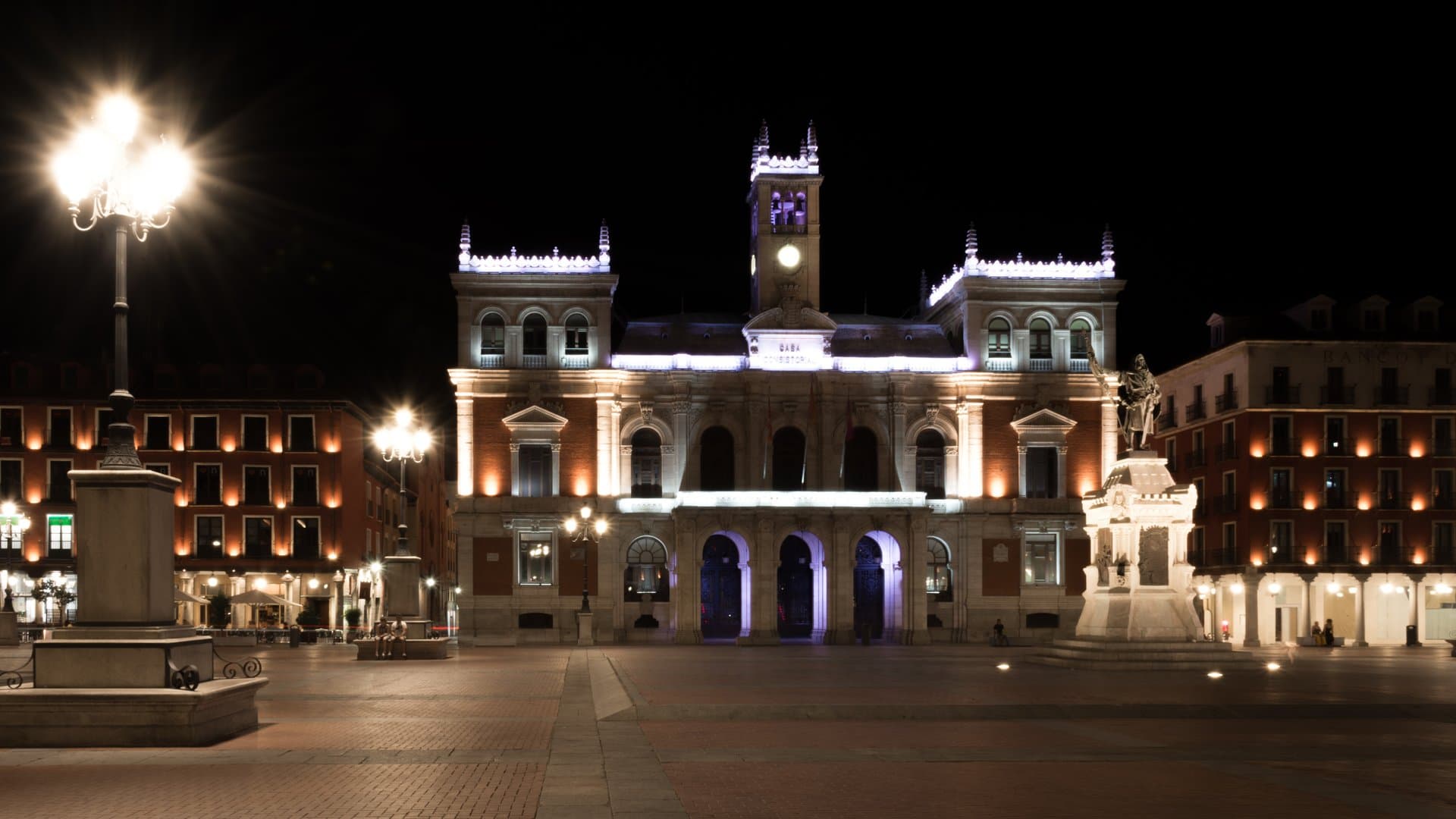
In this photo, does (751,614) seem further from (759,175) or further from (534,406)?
(759,175)

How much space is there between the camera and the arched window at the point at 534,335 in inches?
2798

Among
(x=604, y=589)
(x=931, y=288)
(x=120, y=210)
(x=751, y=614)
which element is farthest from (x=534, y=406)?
(x=120, y=210)

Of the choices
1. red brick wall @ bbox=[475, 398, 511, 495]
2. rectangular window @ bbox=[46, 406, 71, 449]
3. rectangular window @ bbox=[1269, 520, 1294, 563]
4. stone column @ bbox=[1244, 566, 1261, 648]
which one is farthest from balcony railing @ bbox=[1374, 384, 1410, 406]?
rectangular window @ bbox=[46, 406, 71, 449]

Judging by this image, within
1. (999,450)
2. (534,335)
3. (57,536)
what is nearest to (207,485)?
(57,536)

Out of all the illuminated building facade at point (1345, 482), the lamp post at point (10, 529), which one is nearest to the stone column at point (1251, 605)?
the illuminated building facade at point (1345, 482)

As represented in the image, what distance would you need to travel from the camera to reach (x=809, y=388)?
71.2 m

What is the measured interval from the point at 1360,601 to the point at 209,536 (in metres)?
56.6

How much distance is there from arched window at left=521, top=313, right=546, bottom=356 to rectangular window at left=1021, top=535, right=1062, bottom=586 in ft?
79.0

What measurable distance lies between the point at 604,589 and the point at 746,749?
2010 inches

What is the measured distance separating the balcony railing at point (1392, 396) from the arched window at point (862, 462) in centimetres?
2389

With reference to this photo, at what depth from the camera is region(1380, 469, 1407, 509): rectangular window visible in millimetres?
72500

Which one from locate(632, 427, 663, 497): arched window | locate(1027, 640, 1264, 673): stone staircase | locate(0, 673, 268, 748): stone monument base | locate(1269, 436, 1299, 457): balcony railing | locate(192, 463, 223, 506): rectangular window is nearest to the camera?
locate(0, 673, 268, 748): stone monument base

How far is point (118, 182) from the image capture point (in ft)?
64.2

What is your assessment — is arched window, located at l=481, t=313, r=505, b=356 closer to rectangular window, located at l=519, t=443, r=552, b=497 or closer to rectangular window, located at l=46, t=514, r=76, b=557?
rectangular window, located at l=519, t=443, r=552, b=497
